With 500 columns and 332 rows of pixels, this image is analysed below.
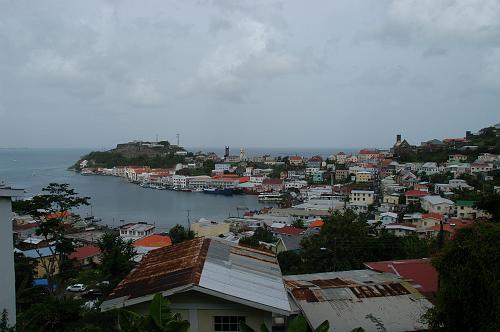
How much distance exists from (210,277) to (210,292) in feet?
0.69

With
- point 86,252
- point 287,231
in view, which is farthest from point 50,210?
point 287,231

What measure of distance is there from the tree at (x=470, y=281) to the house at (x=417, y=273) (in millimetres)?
1106

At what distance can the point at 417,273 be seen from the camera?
444 cm

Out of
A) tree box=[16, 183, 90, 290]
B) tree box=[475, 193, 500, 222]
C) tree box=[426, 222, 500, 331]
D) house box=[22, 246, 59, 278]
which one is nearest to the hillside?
house box=[22, 246, 59, 278]

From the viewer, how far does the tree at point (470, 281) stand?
2484mm

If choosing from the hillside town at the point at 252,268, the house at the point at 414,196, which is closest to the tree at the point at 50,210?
the hillside town at the point at 252,268

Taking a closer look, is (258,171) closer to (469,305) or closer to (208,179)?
(208,179)

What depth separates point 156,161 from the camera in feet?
155

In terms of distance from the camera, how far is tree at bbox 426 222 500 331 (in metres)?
2.48

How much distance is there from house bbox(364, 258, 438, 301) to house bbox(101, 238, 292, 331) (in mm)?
1864

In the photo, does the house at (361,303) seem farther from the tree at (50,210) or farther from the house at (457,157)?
the house at (457,157)

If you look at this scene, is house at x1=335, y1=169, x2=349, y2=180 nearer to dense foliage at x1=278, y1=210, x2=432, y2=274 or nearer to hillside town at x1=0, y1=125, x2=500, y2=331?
hillside town at x1=0, y1=125, x2=500, y2=331

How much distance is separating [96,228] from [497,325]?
16.7 m

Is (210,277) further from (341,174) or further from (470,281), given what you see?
(341,174)
